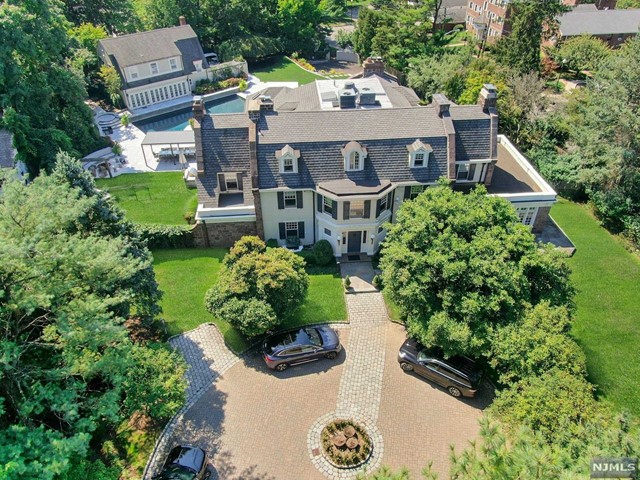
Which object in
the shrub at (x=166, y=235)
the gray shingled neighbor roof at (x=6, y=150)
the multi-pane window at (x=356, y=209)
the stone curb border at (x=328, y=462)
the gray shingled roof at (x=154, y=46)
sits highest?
the gray shingled roof at (x=154, y=46)

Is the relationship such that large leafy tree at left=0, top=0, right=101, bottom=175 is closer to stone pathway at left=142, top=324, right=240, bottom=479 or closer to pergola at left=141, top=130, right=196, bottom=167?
pergola at left=141, top=130, right=196, bottom=167

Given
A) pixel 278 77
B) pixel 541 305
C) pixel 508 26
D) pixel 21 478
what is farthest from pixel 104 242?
pixel 508 26

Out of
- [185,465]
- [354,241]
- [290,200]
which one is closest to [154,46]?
[290,200]

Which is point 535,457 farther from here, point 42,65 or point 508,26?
point 508,26

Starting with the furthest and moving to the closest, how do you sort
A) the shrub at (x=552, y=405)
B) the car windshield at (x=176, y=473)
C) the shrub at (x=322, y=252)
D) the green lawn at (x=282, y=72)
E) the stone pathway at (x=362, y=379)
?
the green lawn at (x=282, y=72) < the shrub at (x=322, y=252) < the stone pathway at (x=362, y=379) < the car windshield at (x=176, y=473) < the shrub at (x=552, y=405)

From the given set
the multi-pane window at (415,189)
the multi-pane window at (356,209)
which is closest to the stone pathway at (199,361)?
the multi-pane window at (356,209)

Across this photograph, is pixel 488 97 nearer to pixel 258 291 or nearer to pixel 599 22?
pixel 258 291

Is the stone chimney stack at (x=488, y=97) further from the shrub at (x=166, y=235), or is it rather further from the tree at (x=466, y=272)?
the shrub at (x=166, y=235)

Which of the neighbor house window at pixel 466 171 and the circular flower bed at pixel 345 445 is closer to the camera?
the circular flower bed at pixel 345 445
